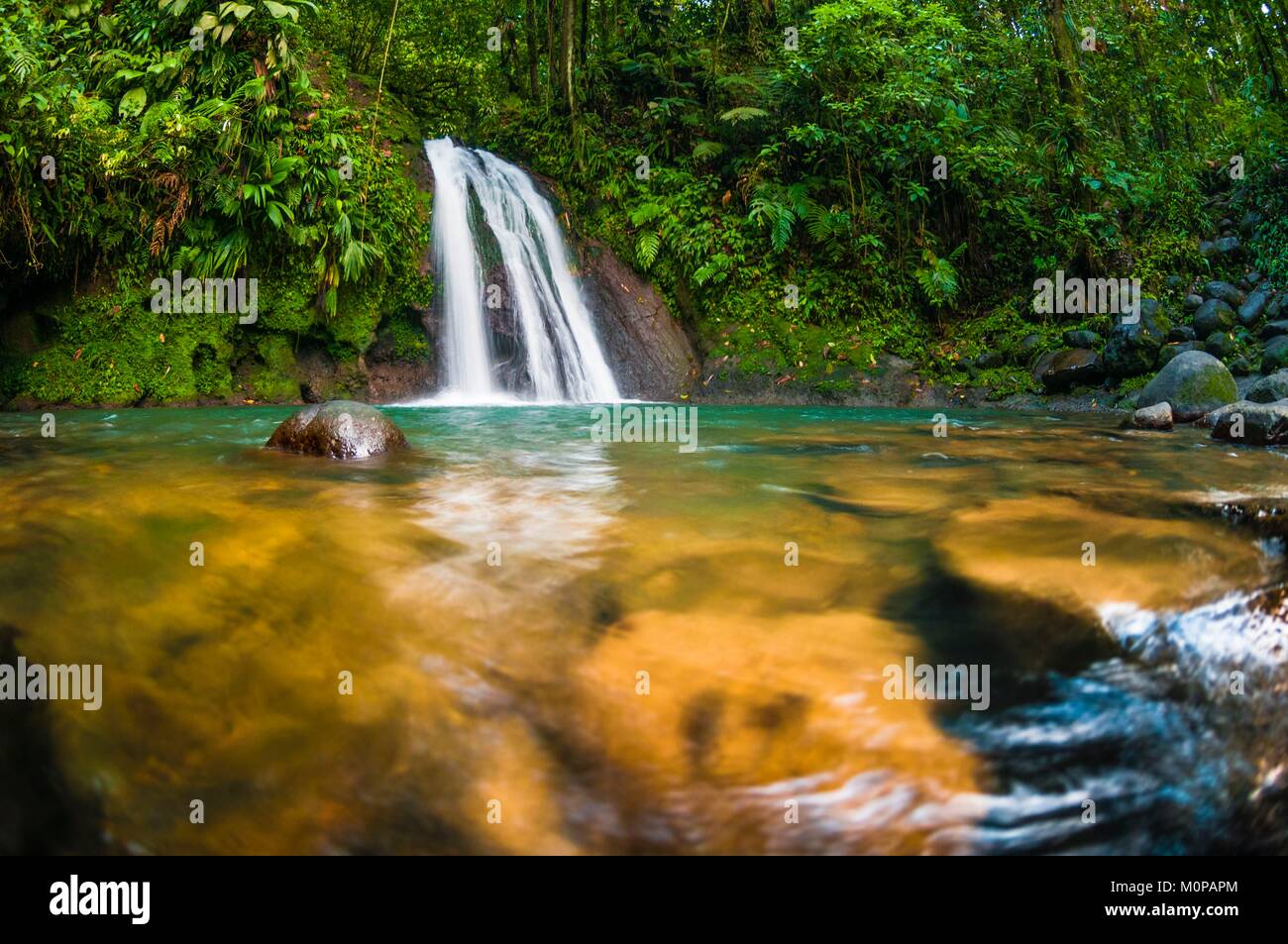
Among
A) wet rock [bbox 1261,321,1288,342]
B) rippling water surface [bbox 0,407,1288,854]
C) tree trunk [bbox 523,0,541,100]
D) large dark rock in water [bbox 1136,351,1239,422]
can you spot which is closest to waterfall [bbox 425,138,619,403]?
tree trunk [bbox 523,0,541,100]

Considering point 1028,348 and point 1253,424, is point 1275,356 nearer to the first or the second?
point 1028,348

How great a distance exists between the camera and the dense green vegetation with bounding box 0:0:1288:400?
9.17m

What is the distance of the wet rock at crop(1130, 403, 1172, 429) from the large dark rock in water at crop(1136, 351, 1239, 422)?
566 millimetres

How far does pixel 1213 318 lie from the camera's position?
382 inches

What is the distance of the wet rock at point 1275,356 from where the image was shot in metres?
8.56

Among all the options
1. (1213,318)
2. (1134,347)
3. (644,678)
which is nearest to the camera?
(644,678)

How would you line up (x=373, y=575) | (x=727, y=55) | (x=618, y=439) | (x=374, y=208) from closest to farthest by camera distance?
(x=373, y=575) < (x=618, y=439) < (x=374, y=208) < (x=727, y=55)

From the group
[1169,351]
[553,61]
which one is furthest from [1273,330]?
[553,61]

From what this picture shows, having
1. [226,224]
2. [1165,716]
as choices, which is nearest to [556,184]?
[226,224]

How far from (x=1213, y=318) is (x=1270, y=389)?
277 cm

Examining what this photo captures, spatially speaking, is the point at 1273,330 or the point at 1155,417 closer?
the point at 1155,417

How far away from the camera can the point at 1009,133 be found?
39.3 feet

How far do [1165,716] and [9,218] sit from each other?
1040cm

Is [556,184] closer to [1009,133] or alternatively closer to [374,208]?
[374,208]
